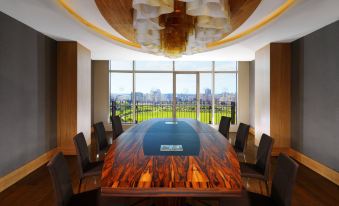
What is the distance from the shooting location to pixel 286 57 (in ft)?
14.6

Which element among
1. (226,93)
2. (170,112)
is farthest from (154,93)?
(226,93)

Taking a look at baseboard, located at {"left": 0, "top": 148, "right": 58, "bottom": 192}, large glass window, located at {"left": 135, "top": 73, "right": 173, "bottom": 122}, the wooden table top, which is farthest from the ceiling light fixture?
large glass window, located at {"left": 135, "top": 73, "right": 173, "bottom": 122}

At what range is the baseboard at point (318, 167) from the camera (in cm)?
315

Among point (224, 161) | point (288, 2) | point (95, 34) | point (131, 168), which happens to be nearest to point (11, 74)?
point (95, 34)

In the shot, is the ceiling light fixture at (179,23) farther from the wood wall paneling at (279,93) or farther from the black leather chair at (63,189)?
the wood wall paneling at (279,93)

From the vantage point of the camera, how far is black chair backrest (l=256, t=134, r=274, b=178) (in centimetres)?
217

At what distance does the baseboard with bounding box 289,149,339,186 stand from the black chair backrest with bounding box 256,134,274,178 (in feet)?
5.62

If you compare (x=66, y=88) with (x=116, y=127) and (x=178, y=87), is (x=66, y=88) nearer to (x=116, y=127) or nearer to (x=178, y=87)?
(x=116, y=127)

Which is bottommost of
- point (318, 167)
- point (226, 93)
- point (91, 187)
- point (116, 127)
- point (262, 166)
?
point (91, 187)

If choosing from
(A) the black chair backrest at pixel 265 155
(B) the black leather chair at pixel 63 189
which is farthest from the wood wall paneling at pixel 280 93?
(B) the black leather chair at pixel 63 189

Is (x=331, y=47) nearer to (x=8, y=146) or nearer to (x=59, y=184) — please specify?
(x=59, y=184)

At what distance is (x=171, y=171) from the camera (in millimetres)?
1510

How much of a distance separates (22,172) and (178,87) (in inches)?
204

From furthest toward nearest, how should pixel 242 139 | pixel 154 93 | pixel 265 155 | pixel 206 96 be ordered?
pixel 154 93
pixel 206 96
pixel 242 139
pixel 265 155
